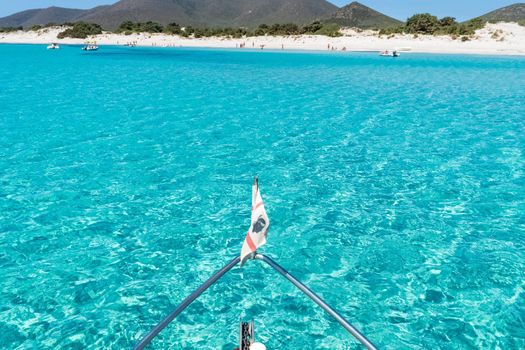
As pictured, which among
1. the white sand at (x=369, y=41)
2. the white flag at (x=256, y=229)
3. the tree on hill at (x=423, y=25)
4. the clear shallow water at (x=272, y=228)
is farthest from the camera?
the tree on hill at (x=423, y=25)

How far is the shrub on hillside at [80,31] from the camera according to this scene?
157250 mm

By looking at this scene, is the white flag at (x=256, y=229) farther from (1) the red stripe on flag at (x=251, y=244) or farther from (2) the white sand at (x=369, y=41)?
(2) the white sand at (x=369, y=41)

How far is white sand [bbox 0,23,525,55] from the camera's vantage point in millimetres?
97562

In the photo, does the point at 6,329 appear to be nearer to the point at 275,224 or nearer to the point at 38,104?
the point at 275,224

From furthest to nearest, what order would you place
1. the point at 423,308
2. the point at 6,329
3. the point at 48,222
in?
the point at 48,222, the point at 423,308, the point at 6,329

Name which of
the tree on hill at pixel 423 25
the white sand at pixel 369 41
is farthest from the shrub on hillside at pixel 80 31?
the tree on hill at pixel 423 25

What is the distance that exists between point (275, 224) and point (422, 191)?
6560mm

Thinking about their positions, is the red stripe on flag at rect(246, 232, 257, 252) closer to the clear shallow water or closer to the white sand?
the clear shallow water

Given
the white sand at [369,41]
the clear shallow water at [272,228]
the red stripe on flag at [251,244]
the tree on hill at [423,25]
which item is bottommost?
the clear shallow water at [272,228]

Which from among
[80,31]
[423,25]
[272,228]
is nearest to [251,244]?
[272,228]

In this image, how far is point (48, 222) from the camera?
12.9 meters

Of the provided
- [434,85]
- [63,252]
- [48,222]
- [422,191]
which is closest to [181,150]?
[48,222]

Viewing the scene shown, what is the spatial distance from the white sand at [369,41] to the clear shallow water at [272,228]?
8174cm

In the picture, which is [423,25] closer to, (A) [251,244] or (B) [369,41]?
(B) [369,41]
